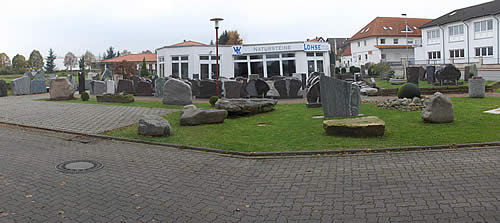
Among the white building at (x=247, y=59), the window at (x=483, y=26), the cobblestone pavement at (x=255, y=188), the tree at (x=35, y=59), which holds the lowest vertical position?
the cobblestone pavement at (x=255, y=188)

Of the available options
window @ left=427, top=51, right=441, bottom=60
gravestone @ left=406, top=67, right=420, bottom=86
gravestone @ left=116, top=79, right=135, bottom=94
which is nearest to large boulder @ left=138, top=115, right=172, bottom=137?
gravestone @ left=116, top=79, right=135, bottom=94

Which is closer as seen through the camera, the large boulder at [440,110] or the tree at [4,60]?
the large boulder at [440,110]

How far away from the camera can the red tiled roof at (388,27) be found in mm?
73700

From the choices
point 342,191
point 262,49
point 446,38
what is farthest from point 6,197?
point 446,38

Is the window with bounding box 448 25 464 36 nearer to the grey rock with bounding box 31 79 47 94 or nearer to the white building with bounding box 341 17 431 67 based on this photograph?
the white building with bounding box 341 17 431 67

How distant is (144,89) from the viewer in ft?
96.0

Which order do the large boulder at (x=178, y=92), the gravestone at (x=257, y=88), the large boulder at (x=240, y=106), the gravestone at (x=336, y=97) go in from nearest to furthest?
the gravestone at (x=336, y=97) → the large boulder at (x=240, y=106) → the large boulder at (x=178, y=92) → the gravestone at (x=257, y=88)

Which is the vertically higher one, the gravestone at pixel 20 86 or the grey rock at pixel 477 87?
the gravestone at pixel 20 86

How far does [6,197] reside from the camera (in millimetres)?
6469

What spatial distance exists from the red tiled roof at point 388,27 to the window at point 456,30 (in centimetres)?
1707

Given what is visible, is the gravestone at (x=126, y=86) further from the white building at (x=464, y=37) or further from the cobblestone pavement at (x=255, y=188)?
the white building at (x=464, y=37)

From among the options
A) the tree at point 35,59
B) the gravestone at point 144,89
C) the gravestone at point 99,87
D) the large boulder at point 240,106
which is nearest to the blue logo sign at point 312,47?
the gravestone at point 144,89

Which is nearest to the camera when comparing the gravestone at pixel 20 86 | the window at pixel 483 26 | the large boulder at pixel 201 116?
the large boulder at pixel 201 116

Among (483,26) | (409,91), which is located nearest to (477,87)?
(409,91)
